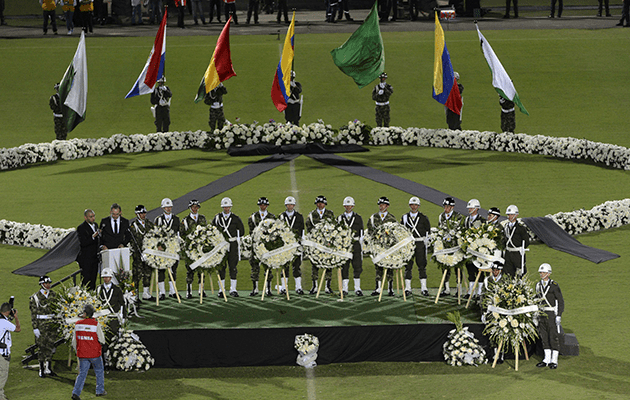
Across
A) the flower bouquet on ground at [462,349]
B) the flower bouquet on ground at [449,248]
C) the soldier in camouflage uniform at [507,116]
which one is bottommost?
the flower bouquet on ground at [462,349]

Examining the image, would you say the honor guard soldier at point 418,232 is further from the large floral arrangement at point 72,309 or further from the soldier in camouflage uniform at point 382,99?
the soldier in camouflage uniform at point 382,99

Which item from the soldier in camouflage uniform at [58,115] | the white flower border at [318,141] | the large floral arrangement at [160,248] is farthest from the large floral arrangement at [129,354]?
the soldier in camouflage uniform at [58,115]

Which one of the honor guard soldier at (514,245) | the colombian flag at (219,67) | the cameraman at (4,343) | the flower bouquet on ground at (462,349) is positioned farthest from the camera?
the colombian flag at (219,67)

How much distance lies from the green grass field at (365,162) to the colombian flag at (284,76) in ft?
7.55

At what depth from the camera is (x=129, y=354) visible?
1232 cm

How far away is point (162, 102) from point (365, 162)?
8.67m

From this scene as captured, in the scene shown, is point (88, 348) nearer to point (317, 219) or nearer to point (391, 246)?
point (317, 219)

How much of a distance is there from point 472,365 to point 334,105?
25.1m

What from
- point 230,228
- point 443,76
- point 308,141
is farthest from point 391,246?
point 308,141

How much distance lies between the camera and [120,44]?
4175 cm

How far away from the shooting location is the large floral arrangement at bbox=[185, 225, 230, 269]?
1413 cm

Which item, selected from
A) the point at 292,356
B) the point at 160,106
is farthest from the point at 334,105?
the point at 292,356

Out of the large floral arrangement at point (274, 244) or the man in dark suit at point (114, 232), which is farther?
the man in dark suit at point (114, 232)

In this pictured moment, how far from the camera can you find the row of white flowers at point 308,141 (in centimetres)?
2809
